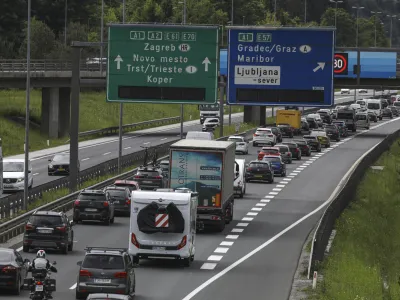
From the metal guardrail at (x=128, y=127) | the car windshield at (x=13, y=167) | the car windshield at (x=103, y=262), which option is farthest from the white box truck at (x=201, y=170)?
the metal guardrail at (x=128, y=127)

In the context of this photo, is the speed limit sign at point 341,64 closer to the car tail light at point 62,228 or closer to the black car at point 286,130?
the car tail light at point 62,228

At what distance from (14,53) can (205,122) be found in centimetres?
2800

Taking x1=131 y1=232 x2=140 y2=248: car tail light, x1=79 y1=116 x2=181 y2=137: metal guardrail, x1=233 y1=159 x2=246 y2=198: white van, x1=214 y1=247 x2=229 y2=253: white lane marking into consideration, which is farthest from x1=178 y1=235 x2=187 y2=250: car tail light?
x1=79 y1=116 x2=181 y2=137: metal guardrail

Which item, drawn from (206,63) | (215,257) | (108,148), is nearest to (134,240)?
(215,257)

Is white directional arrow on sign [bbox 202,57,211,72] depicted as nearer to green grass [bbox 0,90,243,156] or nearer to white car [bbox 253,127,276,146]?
green grass [bbox 0,90,243,156]

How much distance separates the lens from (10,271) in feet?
119

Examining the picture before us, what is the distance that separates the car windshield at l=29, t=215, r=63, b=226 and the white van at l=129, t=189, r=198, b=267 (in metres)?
3.24

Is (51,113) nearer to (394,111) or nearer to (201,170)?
(201,170)

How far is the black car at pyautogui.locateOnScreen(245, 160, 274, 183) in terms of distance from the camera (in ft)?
263

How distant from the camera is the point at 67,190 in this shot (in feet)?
214

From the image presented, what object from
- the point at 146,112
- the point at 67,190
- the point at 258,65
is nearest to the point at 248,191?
the point at 67,190

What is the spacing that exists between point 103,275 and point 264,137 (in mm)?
74688

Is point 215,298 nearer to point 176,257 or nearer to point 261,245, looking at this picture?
point 176,257

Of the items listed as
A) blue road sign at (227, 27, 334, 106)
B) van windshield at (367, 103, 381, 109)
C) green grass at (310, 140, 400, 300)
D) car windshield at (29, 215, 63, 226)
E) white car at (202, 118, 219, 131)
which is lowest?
green grass at (310, 140, 400, 300)
